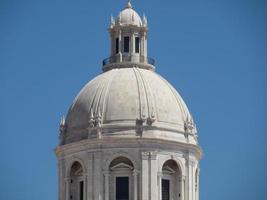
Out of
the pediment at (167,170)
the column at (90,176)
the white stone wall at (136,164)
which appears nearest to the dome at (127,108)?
the white stone wall at (136,164)

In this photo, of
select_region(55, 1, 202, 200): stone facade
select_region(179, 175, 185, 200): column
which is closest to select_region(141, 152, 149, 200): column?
select_region(55, 1, 202, 200): stone facade

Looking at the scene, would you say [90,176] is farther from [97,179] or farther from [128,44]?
[128,44]

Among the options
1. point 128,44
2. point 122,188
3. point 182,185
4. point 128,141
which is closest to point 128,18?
point 128,44

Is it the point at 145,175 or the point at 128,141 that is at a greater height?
the point at 128,141

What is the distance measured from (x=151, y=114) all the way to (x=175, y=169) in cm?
537

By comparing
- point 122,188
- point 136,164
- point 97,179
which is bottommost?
point 122,188

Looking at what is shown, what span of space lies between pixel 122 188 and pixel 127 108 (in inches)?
289

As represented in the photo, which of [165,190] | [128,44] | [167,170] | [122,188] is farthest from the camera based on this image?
[128,44]

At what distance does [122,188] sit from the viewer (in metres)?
140

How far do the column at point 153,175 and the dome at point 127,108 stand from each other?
2.36 m

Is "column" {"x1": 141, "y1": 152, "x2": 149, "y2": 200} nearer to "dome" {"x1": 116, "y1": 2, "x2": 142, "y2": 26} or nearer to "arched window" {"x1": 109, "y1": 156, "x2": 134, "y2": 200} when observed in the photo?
"arched window" {"x1": 109, "y1": 156, "x2": 134, "y2": 200}

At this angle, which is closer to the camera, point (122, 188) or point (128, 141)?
point (122, 188)

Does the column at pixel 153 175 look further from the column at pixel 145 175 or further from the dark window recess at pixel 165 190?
the dark window recess at pixel 165 190

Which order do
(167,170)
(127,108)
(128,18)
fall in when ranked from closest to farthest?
(167,170), (127,108), (128,18)
